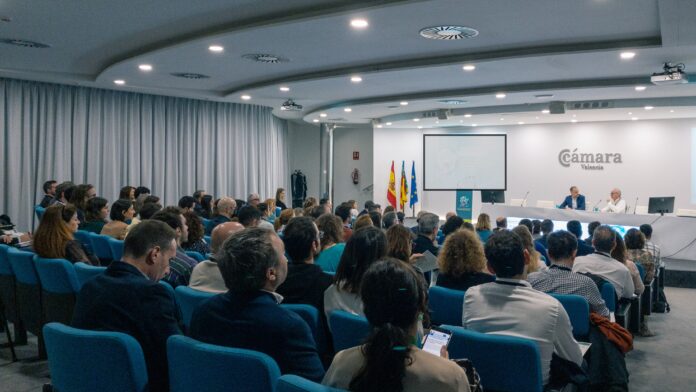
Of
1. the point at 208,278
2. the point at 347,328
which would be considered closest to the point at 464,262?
the point at 347,328

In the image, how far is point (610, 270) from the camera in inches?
183

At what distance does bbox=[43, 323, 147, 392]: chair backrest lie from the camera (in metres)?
2.12

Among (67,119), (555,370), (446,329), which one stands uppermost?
(67,119)

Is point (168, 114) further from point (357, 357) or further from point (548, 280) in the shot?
point (357, 357)

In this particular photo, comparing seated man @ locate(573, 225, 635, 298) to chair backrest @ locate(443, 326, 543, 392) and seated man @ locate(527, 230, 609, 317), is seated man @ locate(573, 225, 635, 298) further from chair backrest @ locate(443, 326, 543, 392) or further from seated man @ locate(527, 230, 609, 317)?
chair backrest @ locate(443, 326, 543, 392)

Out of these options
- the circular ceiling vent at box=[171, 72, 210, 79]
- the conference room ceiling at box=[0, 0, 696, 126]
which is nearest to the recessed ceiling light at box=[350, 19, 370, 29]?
the conference room ceiling at box=[0, 0, 696, 126]

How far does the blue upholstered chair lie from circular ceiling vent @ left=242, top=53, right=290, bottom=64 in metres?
4.27

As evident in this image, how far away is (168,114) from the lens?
495 inches

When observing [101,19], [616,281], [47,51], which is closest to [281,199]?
[47,51]

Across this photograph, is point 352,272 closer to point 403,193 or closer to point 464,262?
point 464,262

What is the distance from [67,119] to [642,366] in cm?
1042

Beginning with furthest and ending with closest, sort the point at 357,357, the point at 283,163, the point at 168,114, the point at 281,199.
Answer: the point at 283,163 → the point at 168,114 → the point at 281,199 → the point at 357,357

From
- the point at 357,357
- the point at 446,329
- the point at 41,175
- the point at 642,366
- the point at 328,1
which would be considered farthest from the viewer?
the point at 41,175

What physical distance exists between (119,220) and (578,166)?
12.7 meters
